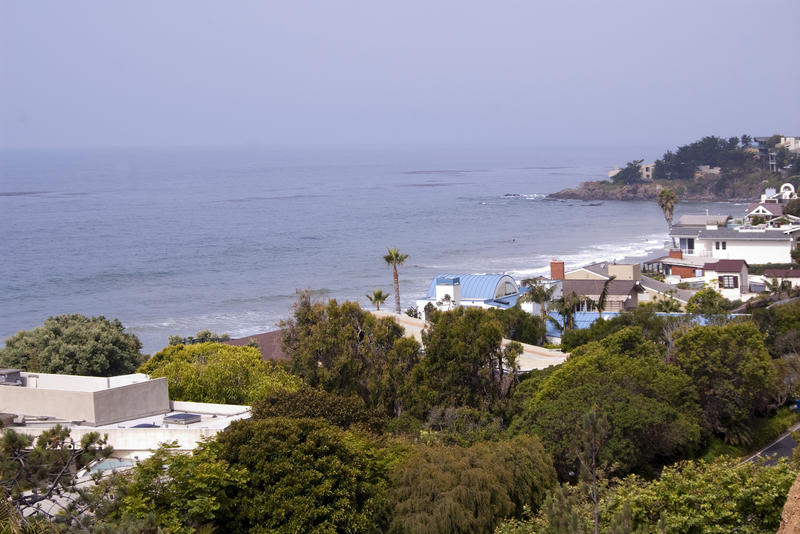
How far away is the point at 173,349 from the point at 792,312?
943 inches

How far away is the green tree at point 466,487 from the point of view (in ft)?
54.3

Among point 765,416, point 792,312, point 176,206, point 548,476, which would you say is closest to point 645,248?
point 792,312

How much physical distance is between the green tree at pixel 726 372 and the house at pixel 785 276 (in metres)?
25.8

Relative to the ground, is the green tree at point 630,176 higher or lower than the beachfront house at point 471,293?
higher

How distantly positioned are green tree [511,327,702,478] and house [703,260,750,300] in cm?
2487

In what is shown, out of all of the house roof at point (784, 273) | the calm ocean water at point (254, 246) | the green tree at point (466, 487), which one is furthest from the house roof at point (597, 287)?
the green tree at point (466, 487)

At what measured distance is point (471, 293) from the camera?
46.4m

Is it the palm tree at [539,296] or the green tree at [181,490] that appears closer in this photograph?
the green tree at [181,490]

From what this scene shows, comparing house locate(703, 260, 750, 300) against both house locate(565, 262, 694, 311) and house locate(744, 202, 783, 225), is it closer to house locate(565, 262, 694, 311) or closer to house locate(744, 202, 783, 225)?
house locate(565, 262, 694, 311)

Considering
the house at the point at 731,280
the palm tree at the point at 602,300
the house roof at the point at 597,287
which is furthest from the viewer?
the house at the point at 731,280

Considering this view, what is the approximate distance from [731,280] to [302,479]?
3952 cm

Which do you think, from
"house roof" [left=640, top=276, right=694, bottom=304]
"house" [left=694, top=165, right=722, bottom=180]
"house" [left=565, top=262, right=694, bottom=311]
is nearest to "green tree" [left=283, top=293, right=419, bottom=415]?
"house" [left=565, top=262, right=694, bottom=311]

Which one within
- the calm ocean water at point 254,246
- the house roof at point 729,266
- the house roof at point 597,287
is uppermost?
the house roof at point 729,266

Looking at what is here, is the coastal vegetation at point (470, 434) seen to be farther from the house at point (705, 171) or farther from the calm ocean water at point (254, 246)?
the house at point (705, 171)
